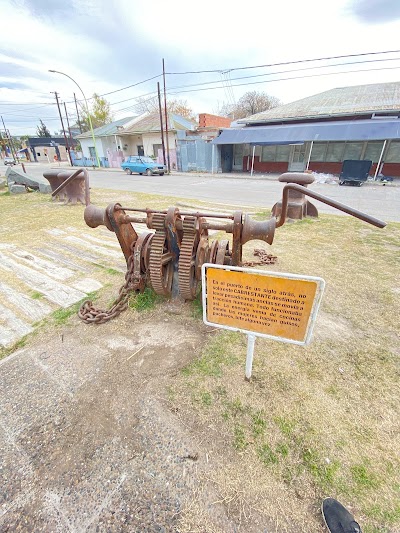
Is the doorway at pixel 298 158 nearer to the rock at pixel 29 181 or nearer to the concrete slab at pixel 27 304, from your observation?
the rock at pixel 29 181

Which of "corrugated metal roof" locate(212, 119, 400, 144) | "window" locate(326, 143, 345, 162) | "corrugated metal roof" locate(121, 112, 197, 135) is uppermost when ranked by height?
"corrugated metal roof" locate(121, 112, 197, 135)

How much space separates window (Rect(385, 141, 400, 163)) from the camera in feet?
52.3

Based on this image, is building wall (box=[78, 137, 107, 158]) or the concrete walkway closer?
the concrete walkway

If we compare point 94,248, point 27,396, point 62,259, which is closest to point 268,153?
point 94,248

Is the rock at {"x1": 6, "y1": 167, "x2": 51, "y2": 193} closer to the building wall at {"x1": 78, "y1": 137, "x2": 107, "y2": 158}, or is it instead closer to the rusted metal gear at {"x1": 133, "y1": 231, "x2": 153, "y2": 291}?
the rusted metal gear at {"x1": 133, "y1": 231, "x2": 153, "y2": 291}

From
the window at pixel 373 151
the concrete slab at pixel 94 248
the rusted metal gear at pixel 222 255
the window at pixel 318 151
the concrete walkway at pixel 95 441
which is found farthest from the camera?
the window at pixel 318 151

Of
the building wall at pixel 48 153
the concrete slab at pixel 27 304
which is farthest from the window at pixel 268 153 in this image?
the building wall at pixel 48 153

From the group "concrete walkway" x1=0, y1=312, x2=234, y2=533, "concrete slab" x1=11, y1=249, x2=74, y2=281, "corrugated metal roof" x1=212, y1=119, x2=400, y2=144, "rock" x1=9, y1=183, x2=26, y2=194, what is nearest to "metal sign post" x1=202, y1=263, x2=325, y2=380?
"concrete walkway" x1=0, y1=312, x2=234, y2=533

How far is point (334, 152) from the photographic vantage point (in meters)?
18.0

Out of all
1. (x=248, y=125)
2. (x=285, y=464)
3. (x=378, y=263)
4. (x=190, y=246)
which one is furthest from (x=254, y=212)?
(x=248, y=125)

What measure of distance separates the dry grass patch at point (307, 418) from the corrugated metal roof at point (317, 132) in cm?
1607

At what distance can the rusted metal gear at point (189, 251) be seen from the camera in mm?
2502

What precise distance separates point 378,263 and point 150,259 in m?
3.72

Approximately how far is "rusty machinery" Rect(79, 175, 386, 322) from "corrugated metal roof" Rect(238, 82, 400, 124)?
19.5m
